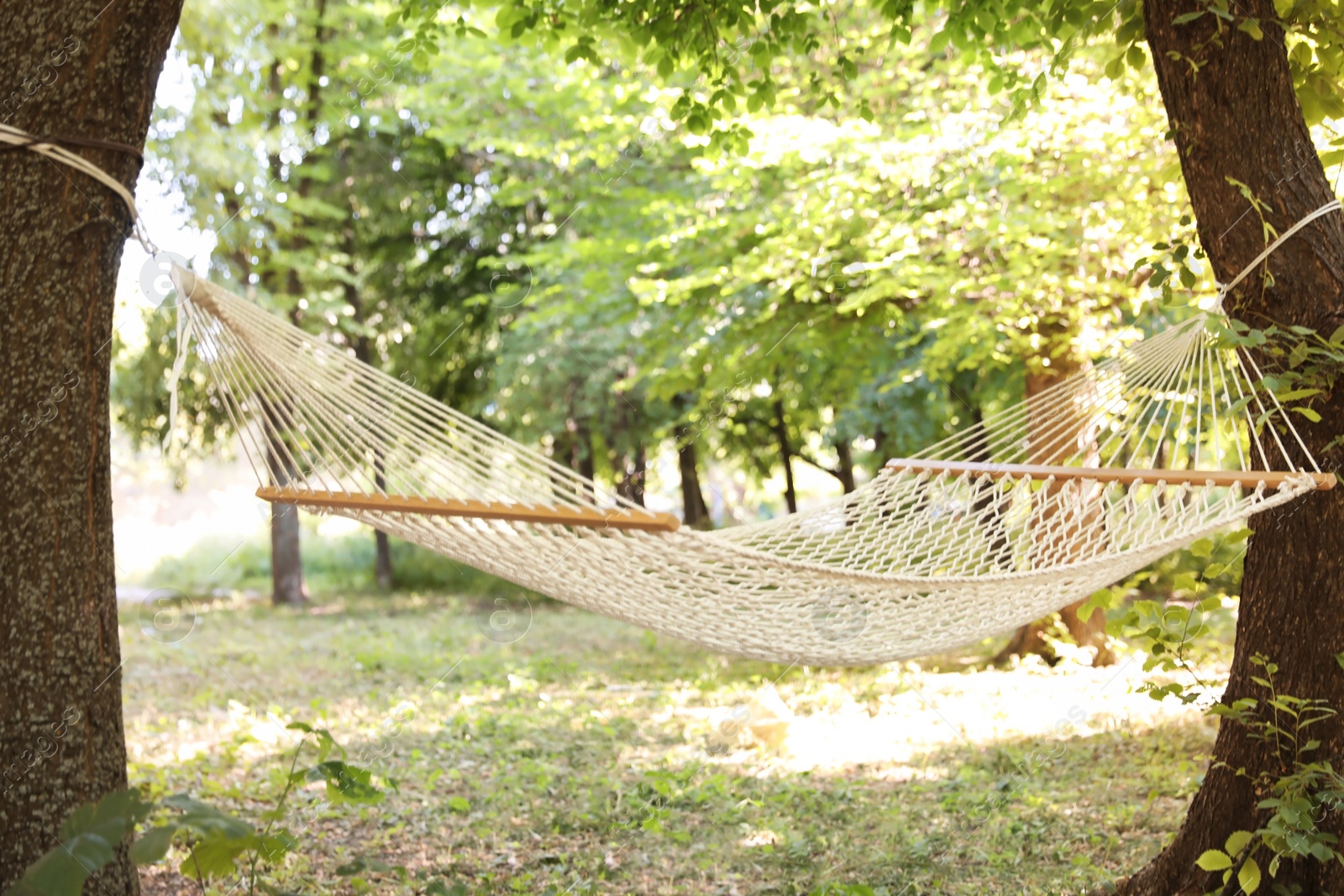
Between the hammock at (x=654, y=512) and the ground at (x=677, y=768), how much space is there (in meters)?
0.33

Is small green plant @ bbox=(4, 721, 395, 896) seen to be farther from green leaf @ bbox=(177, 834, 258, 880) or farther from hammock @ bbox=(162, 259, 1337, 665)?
hammock @ bbox=(162, 259, 1337, 665)

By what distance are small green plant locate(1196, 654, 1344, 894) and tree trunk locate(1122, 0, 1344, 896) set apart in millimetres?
26

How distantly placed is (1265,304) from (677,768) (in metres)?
1.97

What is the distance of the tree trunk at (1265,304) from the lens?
1.68 meters

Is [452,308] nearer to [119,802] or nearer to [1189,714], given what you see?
[1189,714]

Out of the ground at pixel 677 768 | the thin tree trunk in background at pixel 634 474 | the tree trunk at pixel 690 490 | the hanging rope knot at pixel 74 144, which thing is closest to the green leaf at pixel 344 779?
the ground at pixel 677 768

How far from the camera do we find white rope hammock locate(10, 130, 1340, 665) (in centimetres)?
152

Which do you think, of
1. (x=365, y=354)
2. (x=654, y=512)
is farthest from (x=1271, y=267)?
(x=365, y=354)

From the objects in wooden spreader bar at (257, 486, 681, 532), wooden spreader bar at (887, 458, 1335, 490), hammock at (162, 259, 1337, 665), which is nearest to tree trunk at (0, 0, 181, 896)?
hammock at (162, 259, 1337, 665)

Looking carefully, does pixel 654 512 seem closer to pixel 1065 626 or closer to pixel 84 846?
pixel 84 846

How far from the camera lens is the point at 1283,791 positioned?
1626mm

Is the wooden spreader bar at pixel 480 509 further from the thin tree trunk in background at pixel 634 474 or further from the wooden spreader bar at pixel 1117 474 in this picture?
the thin tree trunk in background at pixel 634 474

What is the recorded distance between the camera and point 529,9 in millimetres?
2533

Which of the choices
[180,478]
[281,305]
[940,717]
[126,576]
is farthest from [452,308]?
[940,717]
